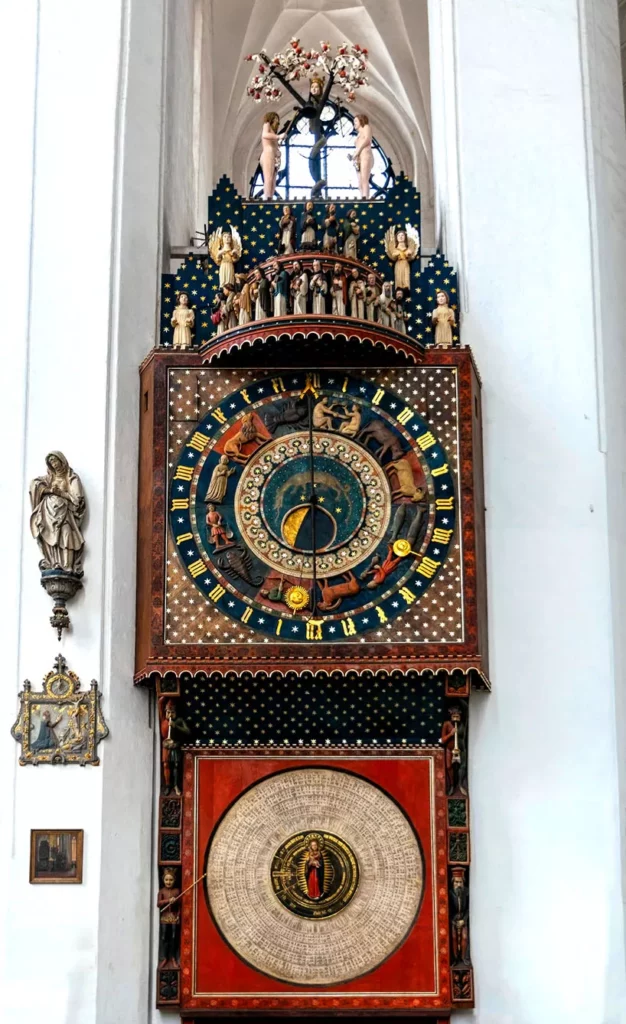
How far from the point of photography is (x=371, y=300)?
39.4 feet

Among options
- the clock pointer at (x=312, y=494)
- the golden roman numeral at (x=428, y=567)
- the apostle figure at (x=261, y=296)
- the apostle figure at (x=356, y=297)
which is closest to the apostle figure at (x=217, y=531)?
the clock pointer at (x=312, y=494)

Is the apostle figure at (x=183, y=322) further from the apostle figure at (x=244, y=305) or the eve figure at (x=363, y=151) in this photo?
the eve figure at (x=363, y=151)

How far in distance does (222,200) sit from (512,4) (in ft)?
Answer: 8.85

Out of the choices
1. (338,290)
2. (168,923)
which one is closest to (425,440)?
(338,290)

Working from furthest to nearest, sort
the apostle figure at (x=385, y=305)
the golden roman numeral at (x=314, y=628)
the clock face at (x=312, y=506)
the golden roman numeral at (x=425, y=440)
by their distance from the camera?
the apostle figure at (x=385, y=305) < the golden roman numeral at (x=425, y=440) < the clock face at (x=312, y=506) < the golden roman numeral at (x=314, y=628)

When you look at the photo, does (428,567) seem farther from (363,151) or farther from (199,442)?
(363,151)

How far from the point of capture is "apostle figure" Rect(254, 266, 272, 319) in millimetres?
11922

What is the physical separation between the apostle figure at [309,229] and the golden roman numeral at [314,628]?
8.96 ft

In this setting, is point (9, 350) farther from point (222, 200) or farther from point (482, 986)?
point (482, 986)

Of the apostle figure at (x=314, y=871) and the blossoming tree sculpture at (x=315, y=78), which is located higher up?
the blossoming tree sculpture at (x=315, y=78)

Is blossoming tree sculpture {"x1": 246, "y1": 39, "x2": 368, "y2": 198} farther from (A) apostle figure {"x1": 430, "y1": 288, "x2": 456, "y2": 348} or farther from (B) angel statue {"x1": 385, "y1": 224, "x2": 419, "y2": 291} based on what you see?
(A) apostle figure {"x1": 430, "y1": 288, "x2": 456, "y2": 348}

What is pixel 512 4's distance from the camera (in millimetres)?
13133

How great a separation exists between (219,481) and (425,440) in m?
1.44

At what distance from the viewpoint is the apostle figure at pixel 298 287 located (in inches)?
467
